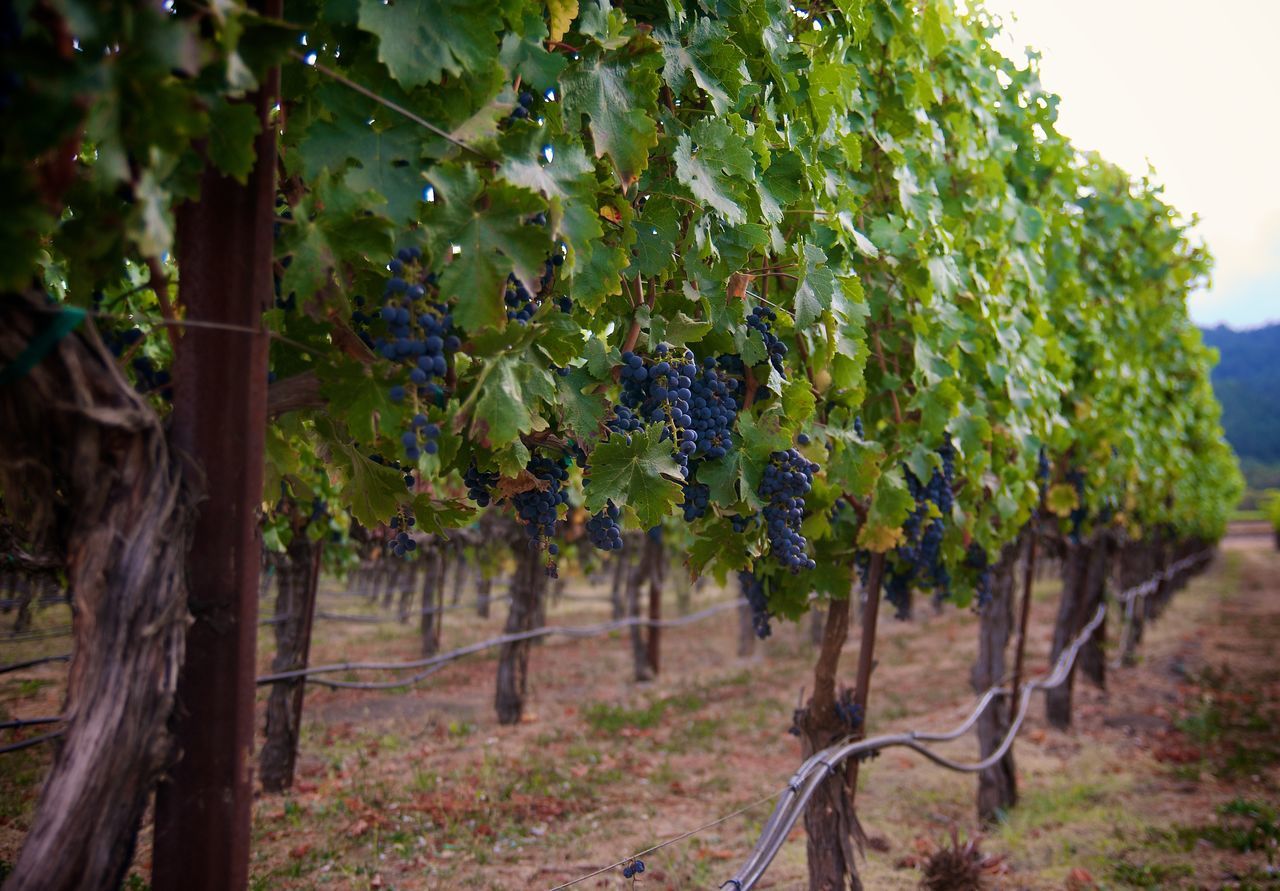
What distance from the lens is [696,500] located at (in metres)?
2.85

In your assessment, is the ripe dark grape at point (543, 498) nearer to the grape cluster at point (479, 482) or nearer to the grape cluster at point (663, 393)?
the grape cluster at point (479, 482)

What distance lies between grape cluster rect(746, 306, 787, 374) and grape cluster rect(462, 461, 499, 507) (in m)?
1.01

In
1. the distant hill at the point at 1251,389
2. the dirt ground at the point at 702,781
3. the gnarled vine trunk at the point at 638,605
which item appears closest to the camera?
the dirt ground at the point at 702,781

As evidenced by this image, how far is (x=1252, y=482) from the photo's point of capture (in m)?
A: 126

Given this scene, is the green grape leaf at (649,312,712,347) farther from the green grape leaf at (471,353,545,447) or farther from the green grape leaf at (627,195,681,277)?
the green grape leaf at (471,353,545,447)

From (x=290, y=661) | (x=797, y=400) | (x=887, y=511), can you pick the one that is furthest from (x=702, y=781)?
(x=797, y=400)

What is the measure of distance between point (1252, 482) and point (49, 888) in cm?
15281

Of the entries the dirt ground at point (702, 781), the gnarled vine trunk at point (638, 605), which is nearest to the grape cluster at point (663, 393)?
the dirt ground at point (702, 781)

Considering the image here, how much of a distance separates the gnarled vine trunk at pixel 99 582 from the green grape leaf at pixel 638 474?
3.51 feet

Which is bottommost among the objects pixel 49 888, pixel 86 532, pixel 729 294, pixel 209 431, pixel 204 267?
pixel 49 888

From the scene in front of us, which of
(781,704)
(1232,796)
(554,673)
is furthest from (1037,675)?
A: (554,673)

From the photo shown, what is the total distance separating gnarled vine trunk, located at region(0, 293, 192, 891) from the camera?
1418 mm

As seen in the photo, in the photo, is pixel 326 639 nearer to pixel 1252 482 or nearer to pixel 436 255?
pixel 436 255

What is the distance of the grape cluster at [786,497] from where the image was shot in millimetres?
2842
